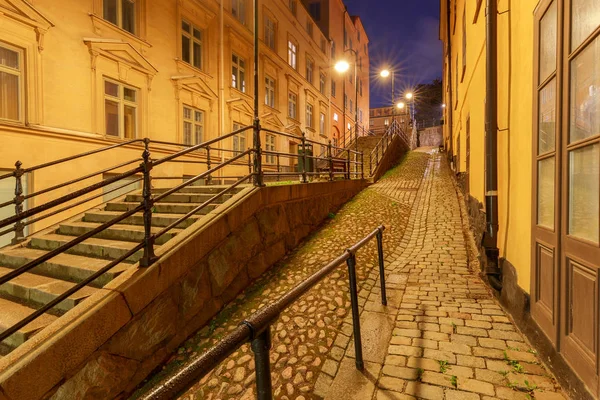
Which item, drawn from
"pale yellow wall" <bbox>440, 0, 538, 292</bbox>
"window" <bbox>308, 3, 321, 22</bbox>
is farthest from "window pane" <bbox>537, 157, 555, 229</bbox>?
"window" <bbox>308, 3, 321, 22</bbox>

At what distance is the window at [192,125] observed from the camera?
12141 mm

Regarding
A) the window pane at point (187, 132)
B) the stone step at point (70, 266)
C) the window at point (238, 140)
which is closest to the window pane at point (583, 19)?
the stone step at point (70, 266)

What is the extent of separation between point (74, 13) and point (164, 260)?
8667 millimetres

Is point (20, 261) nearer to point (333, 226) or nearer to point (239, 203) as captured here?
point (239, 203)

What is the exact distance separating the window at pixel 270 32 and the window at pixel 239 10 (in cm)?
203

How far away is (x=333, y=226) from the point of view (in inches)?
289

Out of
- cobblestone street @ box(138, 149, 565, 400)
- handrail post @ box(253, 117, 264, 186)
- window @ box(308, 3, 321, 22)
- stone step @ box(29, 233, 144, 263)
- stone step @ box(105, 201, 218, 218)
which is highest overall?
window @ box(308, 3, 321, 22)

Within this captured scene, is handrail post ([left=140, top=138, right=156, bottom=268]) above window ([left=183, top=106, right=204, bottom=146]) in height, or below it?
below

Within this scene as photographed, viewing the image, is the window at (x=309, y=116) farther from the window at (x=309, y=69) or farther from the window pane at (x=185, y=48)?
the window pane at (x=185, y=48)

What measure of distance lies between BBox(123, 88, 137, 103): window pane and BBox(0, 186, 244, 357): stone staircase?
525 centimetres

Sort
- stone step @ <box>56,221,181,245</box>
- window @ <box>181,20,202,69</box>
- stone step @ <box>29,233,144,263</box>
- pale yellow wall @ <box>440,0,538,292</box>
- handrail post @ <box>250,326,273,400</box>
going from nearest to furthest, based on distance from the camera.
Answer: handrail post @ <box>250,326,273,400</box>
pale yellow wall @ <box>440,0,538,292</box>
stone step @ <box>29,233,144,263</box>
stone step @ <box>56,221,181,245</box>
window @ <box>181,20,202,69</box>

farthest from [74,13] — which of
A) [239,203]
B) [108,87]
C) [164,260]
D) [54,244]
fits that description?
[164,260]

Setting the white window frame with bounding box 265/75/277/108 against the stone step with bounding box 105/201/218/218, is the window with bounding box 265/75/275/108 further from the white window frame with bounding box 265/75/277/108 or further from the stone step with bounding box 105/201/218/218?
the stone step with bounding box 105/201/218/218

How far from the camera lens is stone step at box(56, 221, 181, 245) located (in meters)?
4.57
